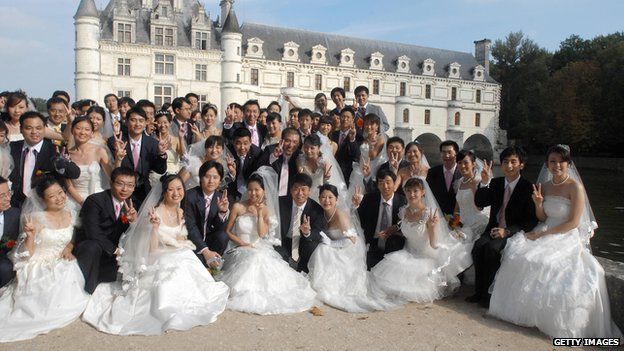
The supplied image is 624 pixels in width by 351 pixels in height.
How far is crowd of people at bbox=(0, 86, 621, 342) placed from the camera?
4184 millimetres

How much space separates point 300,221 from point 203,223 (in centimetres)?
112

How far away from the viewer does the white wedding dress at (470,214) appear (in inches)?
217

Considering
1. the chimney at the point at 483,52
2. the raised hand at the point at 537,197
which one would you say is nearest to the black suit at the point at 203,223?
the raised hand at the point at 537,197

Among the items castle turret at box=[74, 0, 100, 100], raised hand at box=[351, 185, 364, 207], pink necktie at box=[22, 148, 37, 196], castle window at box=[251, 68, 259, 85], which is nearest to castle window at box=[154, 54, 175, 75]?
castle turret at box=[74, 0, 100, 100]

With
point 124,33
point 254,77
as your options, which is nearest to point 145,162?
point 124,33

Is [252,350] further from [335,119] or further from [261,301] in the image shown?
[335,119]

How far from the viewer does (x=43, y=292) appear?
13.6ft

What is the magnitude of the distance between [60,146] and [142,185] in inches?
42.4

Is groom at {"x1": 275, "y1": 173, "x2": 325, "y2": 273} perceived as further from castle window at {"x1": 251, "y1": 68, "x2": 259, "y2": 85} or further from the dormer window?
the dormer window

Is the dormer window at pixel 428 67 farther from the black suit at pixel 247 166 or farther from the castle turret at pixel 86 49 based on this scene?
the black suit at pixel 247 166

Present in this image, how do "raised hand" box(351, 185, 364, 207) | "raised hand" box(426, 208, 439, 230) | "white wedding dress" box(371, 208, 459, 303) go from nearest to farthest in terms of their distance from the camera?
"white wedding dress" box(371, 208, 459, 303) < "raised hand" box(426, 208, 439, 230) < "raised hand" box(351, 185, 364, 207)

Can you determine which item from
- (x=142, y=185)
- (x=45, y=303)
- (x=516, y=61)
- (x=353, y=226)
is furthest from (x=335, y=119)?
(x=516, y=61)

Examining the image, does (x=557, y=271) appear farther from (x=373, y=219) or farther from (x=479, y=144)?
(x=479, y=144)

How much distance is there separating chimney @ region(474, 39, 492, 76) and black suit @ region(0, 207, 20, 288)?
168ft
